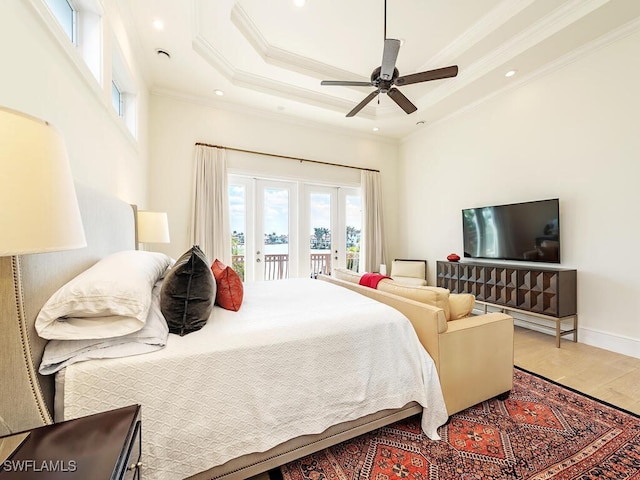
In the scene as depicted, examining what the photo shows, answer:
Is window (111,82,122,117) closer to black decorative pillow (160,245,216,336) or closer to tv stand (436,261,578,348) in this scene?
black decorative pillow (160,245,216,336)

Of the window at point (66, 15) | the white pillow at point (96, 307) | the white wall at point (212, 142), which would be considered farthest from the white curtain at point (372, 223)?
the white pillow at point (96, 307)

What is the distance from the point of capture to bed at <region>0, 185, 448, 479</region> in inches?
36.2

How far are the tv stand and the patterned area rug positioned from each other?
129 cm

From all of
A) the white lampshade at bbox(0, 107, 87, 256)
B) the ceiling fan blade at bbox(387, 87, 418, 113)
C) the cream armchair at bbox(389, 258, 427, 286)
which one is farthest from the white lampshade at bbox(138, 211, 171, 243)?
the cream armchair at bbox(389, 258, 427, 286)

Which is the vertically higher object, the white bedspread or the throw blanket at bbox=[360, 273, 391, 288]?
the throw blanket at bbox=[360, 273, 391, 288]

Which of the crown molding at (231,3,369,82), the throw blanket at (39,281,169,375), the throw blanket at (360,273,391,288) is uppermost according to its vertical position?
the crown molding at (231,3,369,82)

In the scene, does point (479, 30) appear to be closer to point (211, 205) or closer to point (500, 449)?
point (500, 449)

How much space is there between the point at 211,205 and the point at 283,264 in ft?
4.98

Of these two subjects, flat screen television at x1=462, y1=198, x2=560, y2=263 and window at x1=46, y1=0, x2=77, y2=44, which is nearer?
window at x1=46, y1=0, x2=77, y2=44

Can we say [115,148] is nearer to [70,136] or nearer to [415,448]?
[70,136]

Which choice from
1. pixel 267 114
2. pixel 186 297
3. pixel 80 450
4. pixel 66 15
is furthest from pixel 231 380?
pixel 267 114

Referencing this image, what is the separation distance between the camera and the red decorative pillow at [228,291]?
1.77 metres

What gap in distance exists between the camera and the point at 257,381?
1257 millimetres

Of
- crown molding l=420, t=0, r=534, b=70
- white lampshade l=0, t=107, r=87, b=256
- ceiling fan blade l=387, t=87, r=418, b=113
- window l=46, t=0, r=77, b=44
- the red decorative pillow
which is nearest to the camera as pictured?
white lampshade l=0, t=107, r=87, b=256
